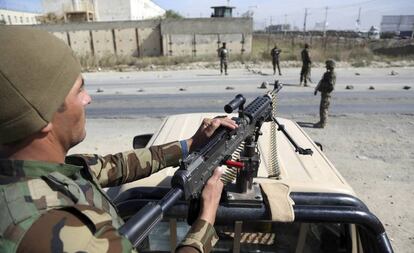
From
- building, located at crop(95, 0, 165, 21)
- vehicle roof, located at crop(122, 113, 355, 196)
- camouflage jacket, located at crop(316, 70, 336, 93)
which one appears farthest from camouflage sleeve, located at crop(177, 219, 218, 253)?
building, located at crop(95, 0, 165, 21)

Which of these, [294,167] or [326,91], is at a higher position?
[294,167]

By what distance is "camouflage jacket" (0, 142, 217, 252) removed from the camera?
2.93ft

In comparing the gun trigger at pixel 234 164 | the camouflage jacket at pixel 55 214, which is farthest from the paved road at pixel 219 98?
the camouflage jacket at pixel 55 214

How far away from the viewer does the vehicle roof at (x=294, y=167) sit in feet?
5.74

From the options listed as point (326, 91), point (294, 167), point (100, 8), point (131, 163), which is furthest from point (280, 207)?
point (100, 8)

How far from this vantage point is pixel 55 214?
0.95 metres

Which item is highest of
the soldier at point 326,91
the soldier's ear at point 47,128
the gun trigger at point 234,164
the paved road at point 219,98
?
the soldier's ear at point 47,128

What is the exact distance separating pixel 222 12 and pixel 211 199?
34143 mm

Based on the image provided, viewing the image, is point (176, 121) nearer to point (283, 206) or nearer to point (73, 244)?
point (283, 206)

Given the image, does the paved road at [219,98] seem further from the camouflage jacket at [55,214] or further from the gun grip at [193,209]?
the camouflage jacket at [55,214]

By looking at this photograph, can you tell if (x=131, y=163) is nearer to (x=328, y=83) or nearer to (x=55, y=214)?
(x=55, y=214)

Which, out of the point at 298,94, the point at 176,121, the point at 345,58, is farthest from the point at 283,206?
the point at 345,58

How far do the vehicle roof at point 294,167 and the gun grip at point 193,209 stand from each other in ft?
1.42

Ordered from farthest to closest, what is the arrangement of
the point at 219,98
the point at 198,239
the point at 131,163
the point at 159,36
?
the point at 159,36 < the point at 219,98 < the point at 131,163 < the point at 198,239
